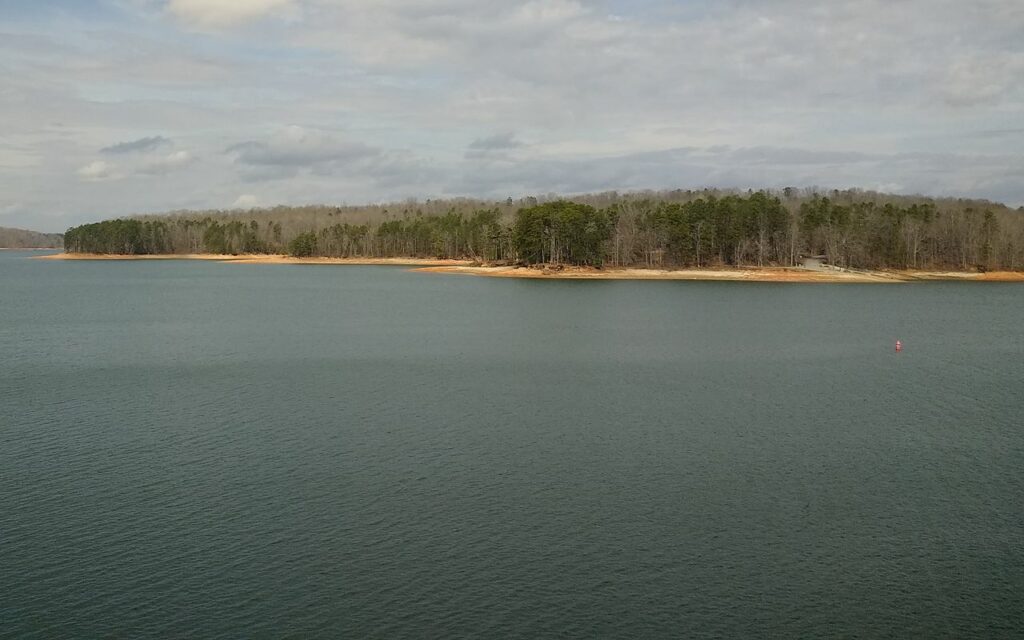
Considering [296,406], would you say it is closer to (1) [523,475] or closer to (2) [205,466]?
(2) [205,466]

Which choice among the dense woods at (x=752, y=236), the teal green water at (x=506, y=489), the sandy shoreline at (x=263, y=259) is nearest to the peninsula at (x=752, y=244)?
the dense woods at (x=752, y=236)

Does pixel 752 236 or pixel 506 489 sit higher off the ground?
pixel 752 236

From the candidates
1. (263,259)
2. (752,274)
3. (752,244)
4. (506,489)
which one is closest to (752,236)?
(752,244)

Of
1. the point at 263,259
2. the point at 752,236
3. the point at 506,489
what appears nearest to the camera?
the point at 506,489

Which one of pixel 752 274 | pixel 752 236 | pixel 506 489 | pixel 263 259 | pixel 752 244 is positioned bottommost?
pixel 506 489

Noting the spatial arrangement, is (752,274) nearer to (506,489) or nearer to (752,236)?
(752,236)

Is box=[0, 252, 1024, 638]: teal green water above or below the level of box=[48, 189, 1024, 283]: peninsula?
below

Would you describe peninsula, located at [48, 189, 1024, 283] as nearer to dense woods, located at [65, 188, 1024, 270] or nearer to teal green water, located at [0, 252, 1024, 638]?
dense woods, located at [65, 188, 1024, 270]

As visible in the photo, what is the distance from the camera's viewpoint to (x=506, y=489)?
23.3m

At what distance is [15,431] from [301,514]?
13.6m

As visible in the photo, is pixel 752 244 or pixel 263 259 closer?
pixel 752 244

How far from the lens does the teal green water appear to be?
1675 centimetres

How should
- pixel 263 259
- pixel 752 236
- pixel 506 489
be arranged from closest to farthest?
1. pixel 506 489
2. pixel 752 236
3. pixel 263 259

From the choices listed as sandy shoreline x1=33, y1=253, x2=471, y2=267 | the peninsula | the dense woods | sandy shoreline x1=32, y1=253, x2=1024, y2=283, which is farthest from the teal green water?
sandy shoreline x1=33, y1=253, x2=471, y2=267
